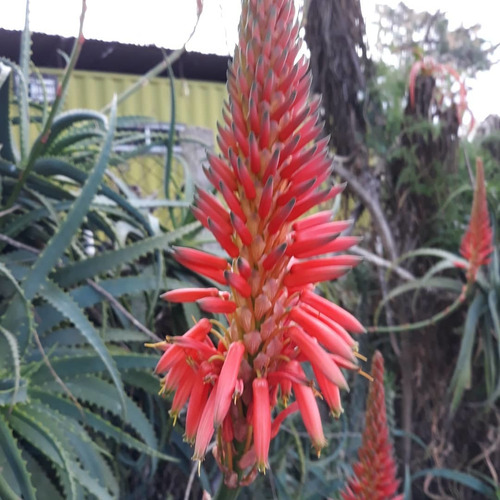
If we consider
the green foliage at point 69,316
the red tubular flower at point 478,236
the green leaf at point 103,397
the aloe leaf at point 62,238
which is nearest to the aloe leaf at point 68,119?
the green foliage at point 69,316

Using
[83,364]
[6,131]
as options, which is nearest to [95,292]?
[83,364]

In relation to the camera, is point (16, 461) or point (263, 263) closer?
point (263, 263)

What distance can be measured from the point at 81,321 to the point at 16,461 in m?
0.22

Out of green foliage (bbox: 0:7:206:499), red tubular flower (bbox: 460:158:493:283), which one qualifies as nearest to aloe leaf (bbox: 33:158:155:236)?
green foliage (bbox: 0:7:206:499)

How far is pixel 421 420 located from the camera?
1795 mm

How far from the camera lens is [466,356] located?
5.05ft

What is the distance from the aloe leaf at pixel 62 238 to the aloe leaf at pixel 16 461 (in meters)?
0.22

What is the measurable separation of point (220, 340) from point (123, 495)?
2.31 feet

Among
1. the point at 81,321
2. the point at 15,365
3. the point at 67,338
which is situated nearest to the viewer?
the point at 15,365

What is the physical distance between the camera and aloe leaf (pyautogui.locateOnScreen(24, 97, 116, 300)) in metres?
0.86

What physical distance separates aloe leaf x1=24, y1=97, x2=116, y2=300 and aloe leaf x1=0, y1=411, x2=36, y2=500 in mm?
221

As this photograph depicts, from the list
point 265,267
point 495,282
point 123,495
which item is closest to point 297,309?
point 265,267

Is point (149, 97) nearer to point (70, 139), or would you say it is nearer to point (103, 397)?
point (70, 139)

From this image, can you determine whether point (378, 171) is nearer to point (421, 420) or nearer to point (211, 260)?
point (421, 420)
